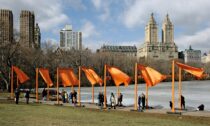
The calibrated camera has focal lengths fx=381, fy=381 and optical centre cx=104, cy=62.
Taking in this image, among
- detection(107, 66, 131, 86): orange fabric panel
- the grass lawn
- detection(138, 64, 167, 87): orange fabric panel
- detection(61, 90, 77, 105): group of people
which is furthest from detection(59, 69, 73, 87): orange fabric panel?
the grass lawn

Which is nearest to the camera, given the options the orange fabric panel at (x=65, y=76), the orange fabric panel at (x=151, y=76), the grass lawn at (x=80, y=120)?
the grass lawn at (x=80, y=120)

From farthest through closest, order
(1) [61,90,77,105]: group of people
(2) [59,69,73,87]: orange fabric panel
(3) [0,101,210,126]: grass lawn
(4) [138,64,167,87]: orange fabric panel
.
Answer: (2) [59,69,73,87]: orange fabric panel < (1) [61,90,77,105]: group of people < (4) [138,64,167,87]: orange fabric panel < (3) [0,101,210,126]: grass lawn

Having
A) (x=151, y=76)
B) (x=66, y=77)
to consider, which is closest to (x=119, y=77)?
(x=151, y=76)

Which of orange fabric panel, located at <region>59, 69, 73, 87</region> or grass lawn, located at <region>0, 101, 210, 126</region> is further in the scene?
orange fabric panel, located at <region>59, 69, 73, 87</region>

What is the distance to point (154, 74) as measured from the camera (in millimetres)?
31547

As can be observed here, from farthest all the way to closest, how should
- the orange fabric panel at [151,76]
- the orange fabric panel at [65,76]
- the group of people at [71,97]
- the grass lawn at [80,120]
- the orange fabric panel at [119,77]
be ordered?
1. the orange fabric panel at [65,76]
2. the group of people at [71,97]
3. the orange fabric panel at [119,77]
4. the orange fabric panel at [151,76]
5. the grass lawn at [80,120]

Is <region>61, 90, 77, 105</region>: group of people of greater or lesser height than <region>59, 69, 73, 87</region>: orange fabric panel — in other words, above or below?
below

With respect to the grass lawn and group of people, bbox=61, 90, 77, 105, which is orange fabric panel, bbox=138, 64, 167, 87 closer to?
the grass lawn

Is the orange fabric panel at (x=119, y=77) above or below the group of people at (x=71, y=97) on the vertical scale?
above

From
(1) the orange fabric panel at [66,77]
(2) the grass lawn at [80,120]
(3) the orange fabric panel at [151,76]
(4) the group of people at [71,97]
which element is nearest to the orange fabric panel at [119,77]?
(3) the orange fabric panel at [151,76]

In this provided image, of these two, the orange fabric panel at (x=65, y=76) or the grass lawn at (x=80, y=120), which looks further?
the orange fabric panel at (x=65, y=76)

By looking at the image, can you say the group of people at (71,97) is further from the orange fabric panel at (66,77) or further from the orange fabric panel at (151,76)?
the orange fabric panel at (151,76)

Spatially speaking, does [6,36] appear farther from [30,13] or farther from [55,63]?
[30,13]

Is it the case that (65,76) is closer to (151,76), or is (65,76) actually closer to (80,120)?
(151,76)
